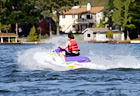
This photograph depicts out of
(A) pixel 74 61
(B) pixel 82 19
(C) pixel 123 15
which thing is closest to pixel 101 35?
(C) pixel 123 15

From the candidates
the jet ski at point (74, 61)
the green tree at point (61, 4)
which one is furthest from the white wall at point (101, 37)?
the jet ski at point (74, 61)

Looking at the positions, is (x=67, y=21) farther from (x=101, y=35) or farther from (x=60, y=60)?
(x=60, y=60)

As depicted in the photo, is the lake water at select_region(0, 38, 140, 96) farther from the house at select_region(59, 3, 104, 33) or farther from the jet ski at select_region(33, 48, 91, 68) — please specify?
the house at select_region(59, 3, 104, 33)

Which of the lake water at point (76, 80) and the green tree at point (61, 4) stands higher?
the green tree at point (61, 4)

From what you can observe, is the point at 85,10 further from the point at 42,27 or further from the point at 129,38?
the point at 129,38

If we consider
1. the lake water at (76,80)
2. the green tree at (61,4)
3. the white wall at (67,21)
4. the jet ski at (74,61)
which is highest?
the green tree at (61,4)

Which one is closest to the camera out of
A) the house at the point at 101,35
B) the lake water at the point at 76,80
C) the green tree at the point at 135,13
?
the lake water at the point at 76,80

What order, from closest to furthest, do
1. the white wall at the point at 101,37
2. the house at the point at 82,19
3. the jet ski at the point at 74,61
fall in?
the jet ski at the point at 74,61, the white wall at the point at 101,37, the house at the point at 82,19

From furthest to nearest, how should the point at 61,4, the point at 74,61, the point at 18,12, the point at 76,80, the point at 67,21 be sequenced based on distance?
the point at 67,21
the point at 61,4
the point at 18,12
the point at 74,61
the point at 76,80

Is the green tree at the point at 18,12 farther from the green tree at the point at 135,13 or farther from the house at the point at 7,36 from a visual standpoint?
the green tree at the point at 135,13

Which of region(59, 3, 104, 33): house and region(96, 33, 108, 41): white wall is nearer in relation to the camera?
region(96, 33, 108, 41): white wall

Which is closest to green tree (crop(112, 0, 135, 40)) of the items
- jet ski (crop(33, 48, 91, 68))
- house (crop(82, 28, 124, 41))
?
house (crop(82, 28, 124, 41))

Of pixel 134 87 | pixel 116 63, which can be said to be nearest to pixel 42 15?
pixel 116 63

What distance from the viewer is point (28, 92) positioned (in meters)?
16.8
